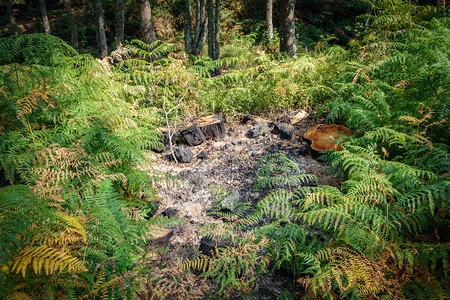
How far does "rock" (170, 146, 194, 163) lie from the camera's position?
3.95 meters

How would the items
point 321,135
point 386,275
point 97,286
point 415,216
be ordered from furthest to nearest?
point 321,135 → point 415,216 → point 386,275 → point 97,286

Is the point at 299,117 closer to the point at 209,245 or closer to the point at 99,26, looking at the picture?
the point at 209,245

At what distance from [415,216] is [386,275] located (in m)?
0.58

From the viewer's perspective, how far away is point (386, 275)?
67.4 inches

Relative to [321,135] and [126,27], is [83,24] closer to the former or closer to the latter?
[126,27]

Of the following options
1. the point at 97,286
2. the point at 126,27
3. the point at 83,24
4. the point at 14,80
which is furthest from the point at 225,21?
the point at 97,286

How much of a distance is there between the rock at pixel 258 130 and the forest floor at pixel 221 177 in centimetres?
8

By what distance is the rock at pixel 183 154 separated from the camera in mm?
3947

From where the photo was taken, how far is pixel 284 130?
4273 mm

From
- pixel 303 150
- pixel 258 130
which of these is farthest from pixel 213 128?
pixel 303 150

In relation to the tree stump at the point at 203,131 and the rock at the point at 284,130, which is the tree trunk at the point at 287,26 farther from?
the tree stump at the point at 203,131

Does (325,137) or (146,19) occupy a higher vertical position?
(146,19)

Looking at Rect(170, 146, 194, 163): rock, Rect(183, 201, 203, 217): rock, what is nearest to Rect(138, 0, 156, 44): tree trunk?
Rect(170, 146, 194, 163): rock

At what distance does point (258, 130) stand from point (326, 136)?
1209 millimetres
